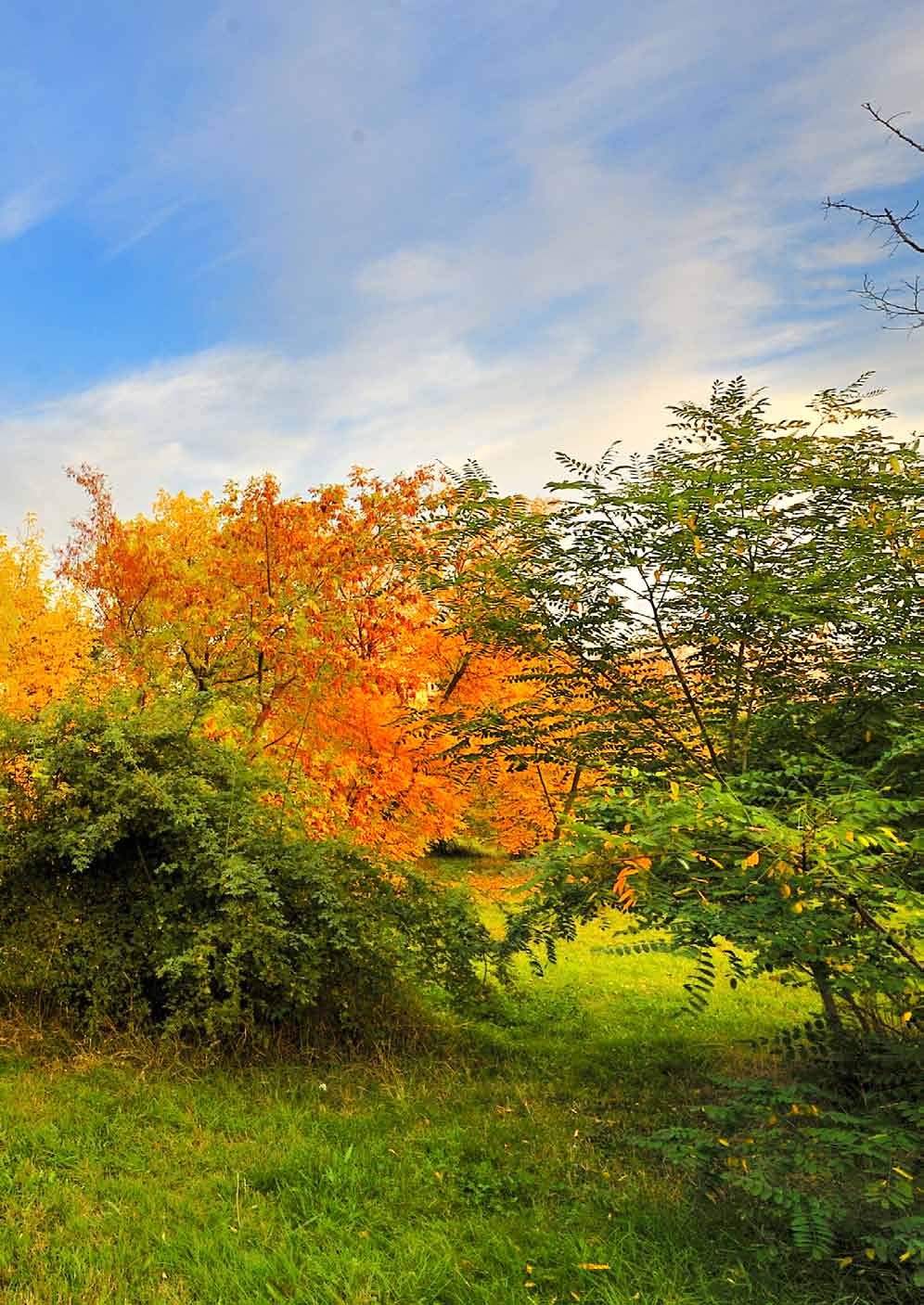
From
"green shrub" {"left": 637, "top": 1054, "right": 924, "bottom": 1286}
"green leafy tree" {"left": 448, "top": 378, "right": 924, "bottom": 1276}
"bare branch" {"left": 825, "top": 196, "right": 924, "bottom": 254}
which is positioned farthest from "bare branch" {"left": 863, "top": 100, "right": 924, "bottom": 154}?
"green shrub" {"left": 637, "top": 1054, "right": 924, "bottom": 1286}

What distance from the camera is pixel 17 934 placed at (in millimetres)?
6277

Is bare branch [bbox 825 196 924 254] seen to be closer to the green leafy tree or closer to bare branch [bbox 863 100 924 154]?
bare branch [bbox 863 100 924 154]

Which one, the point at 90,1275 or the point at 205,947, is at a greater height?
the point at 205,947

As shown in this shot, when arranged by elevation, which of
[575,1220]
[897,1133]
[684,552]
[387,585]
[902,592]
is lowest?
[575,1220]

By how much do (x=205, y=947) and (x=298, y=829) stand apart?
1479 millimetres

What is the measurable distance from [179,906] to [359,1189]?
112 inches

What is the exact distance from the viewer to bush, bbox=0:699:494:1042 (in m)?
5.98

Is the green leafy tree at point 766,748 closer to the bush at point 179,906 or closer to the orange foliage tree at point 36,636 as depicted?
the bush at point 179,906

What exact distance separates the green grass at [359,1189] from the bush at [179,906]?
431 millimetres

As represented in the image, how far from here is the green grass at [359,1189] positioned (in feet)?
10.7

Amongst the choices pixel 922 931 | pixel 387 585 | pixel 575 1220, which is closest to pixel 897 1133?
pixel 922 931

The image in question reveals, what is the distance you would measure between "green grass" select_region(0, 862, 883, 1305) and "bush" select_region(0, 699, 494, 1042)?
0.43 m

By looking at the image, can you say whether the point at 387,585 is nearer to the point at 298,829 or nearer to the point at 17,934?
the point at 298,829

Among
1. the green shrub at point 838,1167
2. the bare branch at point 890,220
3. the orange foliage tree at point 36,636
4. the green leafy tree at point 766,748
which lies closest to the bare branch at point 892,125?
the bare branch at point 890,220
